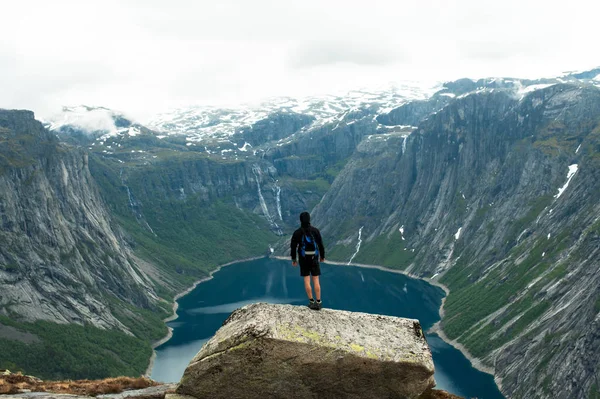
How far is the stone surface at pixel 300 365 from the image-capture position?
2512 cm

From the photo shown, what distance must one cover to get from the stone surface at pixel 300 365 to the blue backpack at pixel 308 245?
16.0 ft

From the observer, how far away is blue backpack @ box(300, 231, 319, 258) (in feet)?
100


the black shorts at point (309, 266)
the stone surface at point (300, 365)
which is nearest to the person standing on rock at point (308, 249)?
the black shorts at point (309, 266)

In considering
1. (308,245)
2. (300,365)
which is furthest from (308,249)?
(300,365)

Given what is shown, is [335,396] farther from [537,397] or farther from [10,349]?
[10,349]

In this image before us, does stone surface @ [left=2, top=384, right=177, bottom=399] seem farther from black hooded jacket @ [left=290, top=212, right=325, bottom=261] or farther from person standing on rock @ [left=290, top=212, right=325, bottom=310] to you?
black hooded jacket @ [left=290, top=212, right=325, bottom=261]

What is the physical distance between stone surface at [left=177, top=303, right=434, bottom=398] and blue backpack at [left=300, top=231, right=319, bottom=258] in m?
4.88

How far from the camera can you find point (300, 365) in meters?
25.2

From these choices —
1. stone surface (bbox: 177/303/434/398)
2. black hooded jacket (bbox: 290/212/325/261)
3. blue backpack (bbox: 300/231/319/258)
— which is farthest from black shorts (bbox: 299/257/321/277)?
stone surface (bbox: 177/303/434/398)

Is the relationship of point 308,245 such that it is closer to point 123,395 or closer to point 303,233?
point 303,233

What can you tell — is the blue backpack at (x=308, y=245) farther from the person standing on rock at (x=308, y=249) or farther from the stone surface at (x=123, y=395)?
the stone surface at (x=123, y=395)

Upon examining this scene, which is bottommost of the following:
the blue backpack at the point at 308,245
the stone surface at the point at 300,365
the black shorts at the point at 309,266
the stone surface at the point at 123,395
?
Answer: the stone surface at the point at 123,395

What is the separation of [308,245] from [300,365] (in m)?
7.47

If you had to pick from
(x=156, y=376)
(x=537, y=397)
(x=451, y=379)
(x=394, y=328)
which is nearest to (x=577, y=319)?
(x=537, y=397)
